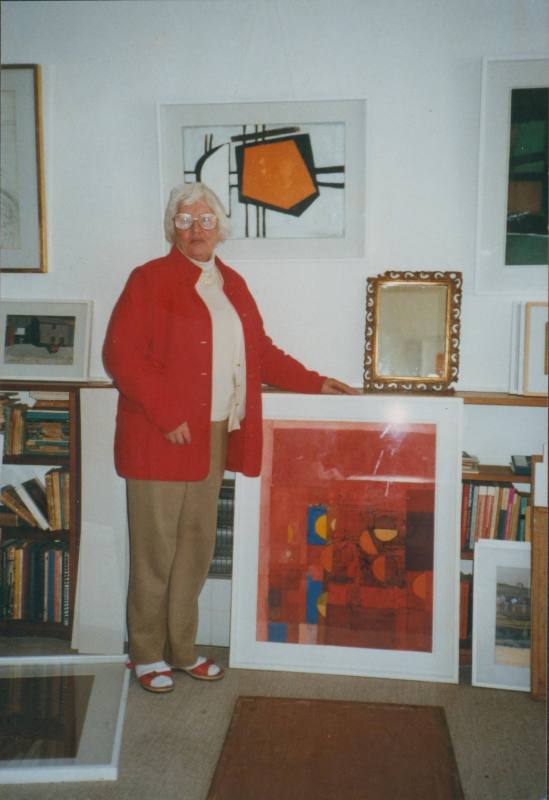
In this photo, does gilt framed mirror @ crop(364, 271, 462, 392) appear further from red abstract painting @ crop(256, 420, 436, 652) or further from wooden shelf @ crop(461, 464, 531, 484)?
wooden shelf @ crop(461, 464, 531, 484)

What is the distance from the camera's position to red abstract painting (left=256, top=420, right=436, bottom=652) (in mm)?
2455

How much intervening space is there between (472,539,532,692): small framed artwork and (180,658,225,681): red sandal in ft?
3.10

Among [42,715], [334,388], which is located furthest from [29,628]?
[334,388]

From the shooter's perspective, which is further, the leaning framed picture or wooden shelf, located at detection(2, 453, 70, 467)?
wooden shelf, located at detection(2, 453, 70, 467)

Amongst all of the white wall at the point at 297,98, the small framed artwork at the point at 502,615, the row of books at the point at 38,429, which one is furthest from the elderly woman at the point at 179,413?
the small framed artwork at the point at 502,615

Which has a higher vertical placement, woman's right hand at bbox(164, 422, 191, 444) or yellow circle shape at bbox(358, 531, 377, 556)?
woman's right hand at bbox(164, 422, 191, 444)

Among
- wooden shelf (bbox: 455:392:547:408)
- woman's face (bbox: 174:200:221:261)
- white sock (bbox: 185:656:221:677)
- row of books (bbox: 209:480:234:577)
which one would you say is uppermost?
woman's face (bbox: 174:200:221:261)

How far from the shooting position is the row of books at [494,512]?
8.23 ft

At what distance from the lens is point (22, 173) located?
9.11ft

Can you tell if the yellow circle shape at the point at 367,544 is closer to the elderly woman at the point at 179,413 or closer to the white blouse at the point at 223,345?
the elderly woman at the point at 179,413

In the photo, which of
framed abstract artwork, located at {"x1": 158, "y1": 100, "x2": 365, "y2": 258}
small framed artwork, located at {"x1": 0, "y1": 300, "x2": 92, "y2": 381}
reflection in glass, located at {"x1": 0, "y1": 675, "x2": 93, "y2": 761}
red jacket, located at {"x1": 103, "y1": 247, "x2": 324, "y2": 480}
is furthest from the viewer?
small framed artwork, located at {"x1": 0, "y1": 300, "x2": 92, "y2": 381}

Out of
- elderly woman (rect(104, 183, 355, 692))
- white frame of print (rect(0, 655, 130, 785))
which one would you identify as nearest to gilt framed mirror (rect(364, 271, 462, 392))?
elderly woman (rect(104, 183, 355, 692))

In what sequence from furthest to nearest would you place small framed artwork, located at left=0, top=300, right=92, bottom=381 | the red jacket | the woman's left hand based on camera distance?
small framed artwork, located at left=0, top=300, right=92, bottom=381 → the woman's left hand → the red jacket

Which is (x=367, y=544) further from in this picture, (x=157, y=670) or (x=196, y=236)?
(x=196, y=236)
